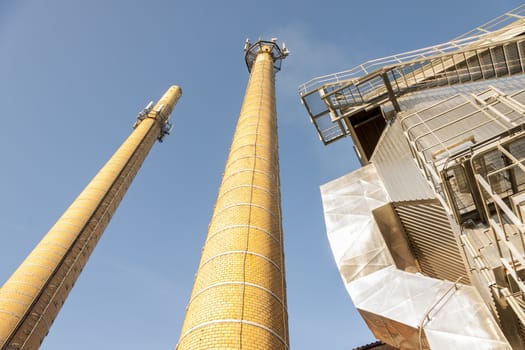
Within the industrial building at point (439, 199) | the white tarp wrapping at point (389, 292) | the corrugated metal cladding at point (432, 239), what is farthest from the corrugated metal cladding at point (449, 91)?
the corrugated metal cladding at point (432, 239)

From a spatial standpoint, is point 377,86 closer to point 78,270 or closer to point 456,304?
point 456,304

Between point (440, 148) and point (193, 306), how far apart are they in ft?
22.8

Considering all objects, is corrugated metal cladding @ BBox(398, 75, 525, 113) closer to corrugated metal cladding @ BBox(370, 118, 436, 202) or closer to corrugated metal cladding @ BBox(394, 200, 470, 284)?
corrugated metal cladding @ BBox(370, 118, 436, 202)

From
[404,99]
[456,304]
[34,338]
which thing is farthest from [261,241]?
[34,338]

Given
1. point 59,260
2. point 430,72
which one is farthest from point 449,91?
point 59,260

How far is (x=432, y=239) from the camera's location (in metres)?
10.8

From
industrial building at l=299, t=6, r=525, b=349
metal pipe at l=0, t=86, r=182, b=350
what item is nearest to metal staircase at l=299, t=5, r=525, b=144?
industrial building at l=299, t=6, r=525, b=349

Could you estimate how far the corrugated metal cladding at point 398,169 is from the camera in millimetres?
10214

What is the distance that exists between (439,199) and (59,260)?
1745 centimetres

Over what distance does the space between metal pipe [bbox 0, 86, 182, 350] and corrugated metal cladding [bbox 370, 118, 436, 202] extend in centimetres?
1483

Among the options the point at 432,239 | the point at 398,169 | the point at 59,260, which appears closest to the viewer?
the point at 432,239

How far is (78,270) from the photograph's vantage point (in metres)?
20.7

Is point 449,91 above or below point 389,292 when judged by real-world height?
above

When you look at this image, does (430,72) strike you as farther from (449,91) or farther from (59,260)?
(59,260)
